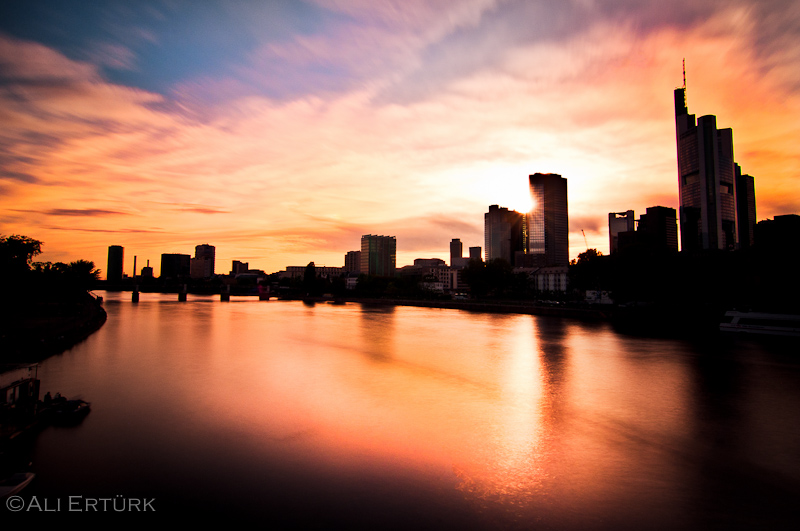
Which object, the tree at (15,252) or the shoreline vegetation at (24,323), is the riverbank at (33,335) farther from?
the tree at (15,252)

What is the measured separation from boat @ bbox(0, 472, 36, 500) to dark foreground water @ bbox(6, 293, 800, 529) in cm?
34

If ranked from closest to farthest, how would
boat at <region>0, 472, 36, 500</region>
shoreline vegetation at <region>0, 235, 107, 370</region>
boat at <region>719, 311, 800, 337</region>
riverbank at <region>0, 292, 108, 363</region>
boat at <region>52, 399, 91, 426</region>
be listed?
boat at <region>0, 472, 36, 500</region>
boat at <region>52, 399, 91, 426</region>
riverbank at <region>0, 292, 108, 363</region>
shoreline vegetation at <region>0, 235, 107, 370</region>
boat at <region>719, 311, 800, 337</region>

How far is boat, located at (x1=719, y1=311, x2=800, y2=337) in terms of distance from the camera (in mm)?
47094

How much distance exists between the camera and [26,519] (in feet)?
35.1

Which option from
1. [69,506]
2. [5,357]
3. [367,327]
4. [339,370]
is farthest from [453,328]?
[69,506]

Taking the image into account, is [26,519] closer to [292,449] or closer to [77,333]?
[292,449]

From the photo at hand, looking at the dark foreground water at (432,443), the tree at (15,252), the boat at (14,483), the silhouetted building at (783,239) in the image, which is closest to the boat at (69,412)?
the dark foreground water at (432,443)

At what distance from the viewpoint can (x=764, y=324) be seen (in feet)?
161

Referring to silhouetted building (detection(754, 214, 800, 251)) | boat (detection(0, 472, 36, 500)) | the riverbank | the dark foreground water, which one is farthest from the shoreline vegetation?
silhouetted building (detection(754, 214, 800, 251))

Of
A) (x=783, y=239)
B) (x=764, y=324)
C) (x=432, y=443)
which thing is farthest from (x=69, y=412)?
(x=783, y=239)

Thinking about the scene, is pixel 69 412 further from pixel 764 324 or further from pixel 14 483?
pixel 764 324

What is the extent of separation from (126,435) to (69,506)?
215 inches

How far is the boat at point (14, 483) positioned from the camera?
1141 cm

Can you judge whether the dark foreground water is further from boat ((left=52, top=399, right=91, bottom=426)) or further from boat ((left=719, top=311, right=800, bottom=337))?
boat ((left=719, top=311, right=800, bottom=337))
